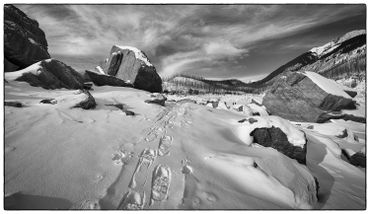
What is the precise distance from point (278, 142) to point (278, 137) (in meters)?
0.23

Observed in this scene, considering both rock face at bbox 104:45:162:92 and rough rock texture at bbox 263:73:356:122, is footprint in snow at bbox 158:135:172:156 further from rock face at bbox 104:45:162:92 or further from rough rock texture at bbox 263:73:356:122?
rock face at bbox 104:45:162:92

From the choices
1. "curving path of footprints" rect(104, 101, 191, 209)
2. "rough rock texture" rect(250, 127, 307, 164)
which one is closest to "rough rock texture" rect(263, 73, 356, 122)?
"rough rock texture" rect(250, 127, 307, 164)

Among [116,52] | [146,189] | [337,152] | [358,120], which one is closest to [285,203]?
[146,189]

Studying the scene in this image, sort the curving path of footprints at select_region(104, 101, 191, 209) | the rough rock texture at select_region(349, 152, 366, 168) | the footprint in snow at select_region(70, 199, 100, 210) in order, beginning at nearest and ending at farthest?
the footprint in snow at select_region(70, 199, 100, 210), the curving path of footprints at select_region(104, 101, 191, 209), the rough rock texture at select_region(349, 152, 366, 168)

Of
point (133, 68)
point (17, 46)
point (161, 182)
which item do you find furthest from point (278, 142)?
point (133, 68)

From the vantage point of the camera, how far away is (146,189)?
429cm

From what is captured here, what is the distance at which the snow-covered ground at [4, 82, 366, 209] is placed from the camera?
12.8ft

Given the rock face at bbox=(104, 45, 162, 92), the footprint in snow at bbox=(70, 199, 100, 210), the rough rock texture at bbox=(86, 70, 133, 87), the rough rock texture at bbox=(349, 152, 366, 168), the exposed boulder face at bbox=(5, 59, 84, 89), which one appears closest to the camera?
the footprint in snow at bbox=(70, 199, 100, 210)

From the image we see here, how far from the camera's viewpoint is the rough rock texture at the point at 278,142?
8062mm

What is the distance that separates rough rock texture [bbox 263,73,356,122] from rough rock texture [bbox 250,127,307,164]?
1302cm

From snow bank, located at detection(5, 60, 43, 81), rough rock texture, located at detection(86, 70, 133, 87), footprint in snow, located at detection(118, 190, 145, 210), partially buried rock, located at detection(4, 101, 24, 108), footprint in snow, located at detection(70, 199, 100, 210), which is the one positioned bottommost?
footprint in snow, located at detection(118, 190, 145, 210)

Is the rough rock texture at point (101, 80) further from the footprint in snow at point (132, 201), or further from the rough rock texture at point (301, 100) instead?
the rough rock texture at point (301, 100)

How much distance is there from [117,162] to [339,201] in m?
6.85

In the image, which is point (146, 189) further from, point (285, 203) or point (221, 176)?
point (285, 203)
